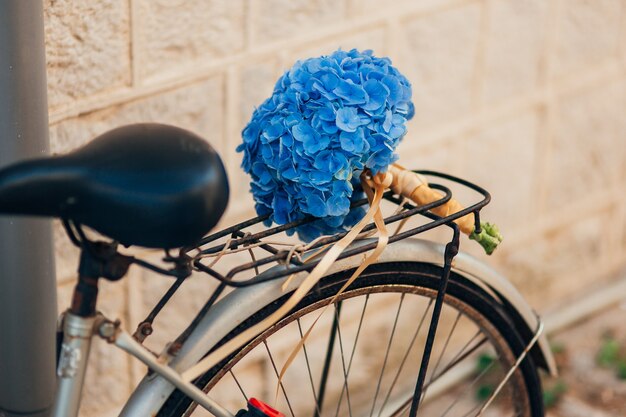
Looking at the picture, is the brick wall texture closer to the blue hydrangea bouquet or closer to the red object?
the blue hydrangea bouquet

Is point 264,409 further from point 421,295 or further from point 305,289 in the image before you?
point 421,295

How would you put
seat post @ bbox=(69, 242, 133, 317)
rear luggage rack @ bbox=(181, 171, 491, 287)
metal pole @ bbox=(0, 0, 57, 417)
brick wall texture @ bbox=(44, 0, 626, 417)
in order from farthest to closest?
1. brick wall texture @ bbox=(44, 0, 626, 417)
2. metal pole @ bbox=(0, 0, 57, 417)
3. rear luggage rack @ bbox=(181, 171, 491, 287)
4. seat post @ bbox=(69, 242, 133, 317)

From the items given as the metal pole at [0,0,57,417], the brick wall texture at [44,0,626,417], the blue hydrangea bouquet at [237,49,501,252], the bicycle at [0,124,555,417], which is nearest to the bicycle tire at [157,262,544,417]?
the bicycle at [0,124,555,417]

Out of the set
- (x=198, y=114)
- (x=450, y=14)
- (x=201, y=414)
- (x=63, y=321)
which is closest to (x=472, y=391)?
(x=201, y=414)

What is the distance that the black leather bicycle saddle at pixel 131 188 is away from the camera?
50.4 inches

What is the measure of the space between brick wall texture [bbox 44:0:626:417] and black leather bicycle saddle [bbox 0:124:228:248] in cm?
69

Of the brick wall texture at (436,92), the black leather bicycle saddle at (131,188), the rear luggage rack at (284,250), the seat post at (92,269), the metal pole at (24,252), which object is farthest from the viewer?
the brick wall texture at (436,92)

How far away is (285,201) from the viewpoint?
1.66 m

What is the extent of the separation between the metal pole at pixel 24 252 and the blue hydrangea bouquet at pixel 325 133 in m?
0.38

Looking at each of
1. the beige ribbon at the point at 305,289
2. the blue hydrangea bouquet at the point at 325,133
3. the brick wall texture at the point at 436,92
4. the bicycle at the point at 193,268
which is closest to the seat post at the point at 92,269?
the bicycle at the point at 193,268

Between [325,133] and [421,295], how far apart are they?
0.40m

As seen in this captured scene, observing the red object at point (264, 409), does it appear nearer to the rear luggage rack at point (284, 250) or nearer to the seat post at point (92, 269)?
the rear luggage rack at point (284, 250)

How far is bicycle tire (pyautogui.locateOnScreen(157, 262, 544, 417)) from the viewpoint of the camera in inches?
62.4

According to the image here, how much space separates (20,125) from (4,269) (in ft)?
0.83
